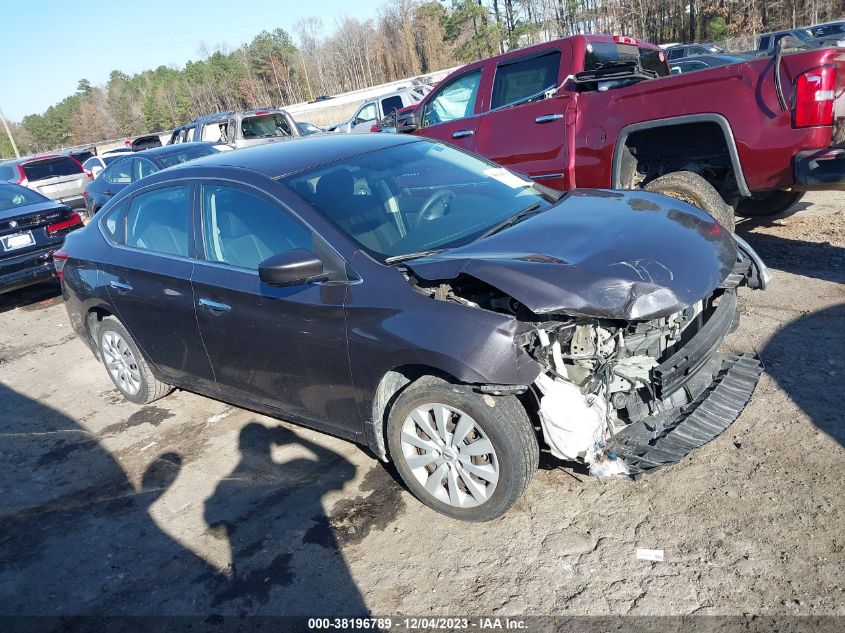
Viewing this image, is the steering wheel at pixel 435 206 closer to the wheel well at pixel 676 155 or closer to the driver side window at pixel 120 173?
the wheel well at pixel 676 155

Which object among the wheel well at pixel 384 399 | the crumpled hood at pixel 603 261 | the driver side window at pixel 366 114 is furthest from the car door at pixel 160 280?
the driver side window at pixel 366 114

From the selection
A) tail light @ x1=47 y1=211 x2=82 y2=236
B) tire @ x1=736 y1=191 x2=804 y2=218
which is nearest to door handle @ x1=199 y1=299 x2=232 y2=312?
tire @ x1=736 y1=191 x2=804 y2=218

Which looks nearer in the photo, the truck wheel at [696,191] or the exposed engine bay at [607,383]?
the exposed engine bay at [607,383]

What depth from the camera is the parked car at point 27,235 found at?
7.96m

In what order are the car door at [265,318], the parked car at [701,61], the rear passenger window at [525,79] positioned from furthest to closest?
1. the parked car at [701,61]
2. the rear passenger window at [525,79]
3. the car door at [265,318]

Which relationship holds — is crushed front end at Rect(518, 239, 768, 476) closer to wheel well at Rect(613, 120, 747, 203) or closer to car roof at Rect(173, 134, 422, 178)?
car roof at Rect(173, 134, 422, 178)

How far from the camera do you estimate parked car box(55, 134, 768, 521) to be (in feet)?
9.59

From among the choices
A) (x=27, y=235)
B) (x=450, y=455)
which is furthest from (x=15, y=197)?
(x=450, y=455)

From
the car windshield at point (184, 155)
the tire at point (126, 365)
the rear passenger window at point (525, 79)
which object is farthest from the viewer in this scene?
the car windshield at point (184, 155)

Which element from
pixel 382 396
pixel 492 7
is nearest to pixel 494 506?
pixel 382 396

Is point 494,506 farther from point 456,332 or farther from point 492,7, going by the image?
point 492,7

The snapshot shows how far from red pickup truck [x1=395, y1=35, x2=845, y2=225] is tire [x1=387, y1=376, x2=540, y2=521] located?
3.35 m

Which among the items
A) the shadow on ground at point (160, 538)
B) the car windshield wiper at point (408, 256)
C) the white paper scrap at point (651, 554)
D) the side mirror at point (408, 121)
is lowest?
the white paper scrap at point (651, 554)

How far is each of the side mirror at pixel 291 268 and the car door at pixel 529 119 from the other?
3733 mm
